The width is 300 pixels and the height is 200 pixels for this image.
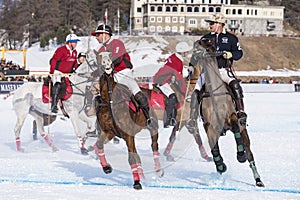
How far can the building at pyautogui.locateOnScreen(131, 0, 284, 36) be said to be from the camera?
99.3 metres

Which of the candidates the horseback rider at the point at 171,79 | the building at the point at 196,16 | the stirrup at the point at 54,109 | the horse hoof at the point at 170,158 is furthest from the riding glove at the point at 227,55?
the building at the point at 196,16

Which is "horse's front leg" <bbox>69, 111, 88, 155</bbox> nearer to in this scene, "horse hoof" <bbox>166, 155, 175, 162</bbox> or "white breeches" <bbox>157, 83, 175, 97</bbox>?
"horse hoof" <bbox>166, 155, 175, 162</bbox>

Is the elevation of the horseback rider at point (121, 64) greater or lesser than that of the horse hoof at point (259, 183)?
greater

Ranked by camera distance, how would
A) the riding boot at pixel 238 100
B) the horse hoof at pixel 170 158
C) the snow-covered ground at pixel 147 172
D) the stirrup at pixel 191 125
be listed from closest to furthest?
the snow-covered ground at pixel 147 172, the riding boot at pixel 238 100, the stirrup at pixel 191 125, the horse hoof at pixel 170 158

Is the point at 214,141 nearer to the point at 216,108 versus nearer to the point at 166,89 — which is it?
the point at 216,108

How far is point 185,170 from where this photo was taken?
384 inches

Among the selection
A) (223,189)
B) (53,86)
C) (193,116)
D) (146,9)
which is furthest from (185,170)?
(146,9)

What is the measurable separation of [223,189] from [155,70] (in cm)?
401

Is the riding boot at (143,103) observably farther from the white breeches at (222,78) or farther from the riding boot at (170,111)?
the riding boot at (170,111)

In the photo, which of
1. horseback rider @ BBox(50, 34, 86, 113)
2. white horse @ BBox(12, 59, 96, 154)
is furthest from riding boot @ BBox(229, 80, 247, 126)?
horseback rider @ BBox(50, 34, 86, 113)

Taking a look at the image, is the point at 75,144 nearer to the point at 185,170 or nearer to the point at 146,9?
the point at 185,170

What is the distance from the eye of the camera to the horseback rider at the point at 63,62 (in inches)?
467

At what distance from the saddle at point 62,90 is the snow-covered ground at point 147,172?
1.14 metres

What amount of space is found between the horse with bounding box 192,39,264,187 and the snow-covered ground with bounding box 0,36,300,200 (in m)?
0.58
